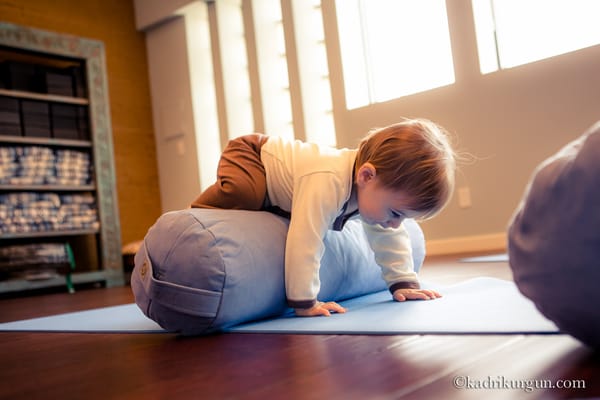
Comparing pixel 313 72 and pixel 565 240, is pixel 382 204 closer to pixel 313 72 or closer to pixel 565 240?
pixel 565 240

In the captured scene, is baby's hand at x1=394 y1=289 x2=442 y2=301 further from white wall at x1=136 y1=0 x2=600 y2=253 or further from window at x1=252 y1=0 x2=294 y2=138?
window at x1=252 y1=0 x2=294 y2=138

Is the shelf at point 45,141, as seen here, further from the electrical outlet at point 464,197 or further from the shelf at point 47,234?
the electrical outlet at point 464,197

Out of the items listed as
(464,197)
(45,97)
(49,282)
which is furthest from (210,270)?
(45,97)

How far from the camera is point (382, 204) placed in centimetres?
146

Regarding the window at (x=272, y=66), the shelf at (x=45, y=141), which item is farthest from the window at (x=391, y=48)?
the shelf at (x=45, y=141)

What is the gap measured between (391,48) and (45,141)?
2402 millimetres

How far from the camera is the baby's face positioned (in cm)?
142

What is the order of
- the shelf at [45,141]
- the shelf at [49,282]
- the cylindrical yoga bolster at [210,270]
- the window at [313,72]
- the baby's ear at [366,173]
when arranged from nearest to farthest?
the cylindrical yoga bolster at [210,270]
the baby's ear at [366,173]
the shelf at [49,282]
the shelf at [45,141]
the window at [313,72]

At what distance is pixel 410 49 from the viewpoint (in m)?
4.21

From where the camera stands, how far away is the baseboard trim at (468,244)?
12.2 ft

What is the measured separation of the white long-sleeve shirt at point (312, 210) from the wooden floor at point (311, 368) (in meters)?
0.20

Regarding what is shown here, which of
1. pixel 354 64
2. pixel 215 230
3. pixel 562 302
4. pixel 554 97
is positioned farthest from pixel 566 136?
pixel 562 302

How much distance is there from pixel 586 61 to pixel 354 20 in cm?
164

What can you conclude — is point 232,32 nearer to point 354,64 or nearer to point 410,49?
point 354,64
